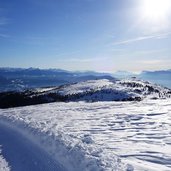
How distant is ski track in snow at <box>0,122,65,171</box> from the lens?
11148mm

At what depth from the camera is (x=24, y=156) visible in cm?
1296

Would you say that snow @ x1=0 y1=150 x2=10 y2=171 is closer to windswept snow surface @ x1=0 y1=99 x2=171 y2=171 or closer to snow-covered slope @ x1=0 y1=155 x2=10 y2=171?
snow-covered slope @ x1=0 y1=155 x2=10 y2=171

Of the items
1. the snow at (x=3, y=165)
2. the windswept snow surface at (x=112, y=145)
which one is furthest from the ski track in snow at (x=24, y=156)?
the windswept snow surface at (x=112, y=145)

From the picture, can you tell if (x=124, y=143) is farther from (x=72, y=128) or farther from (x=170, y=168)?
(x=72, y=128)


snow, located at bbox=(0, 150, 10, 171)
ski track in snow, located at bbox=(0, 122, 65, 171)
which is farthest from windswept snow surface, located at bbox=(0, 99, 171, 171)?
snow, located at bbox=(0, 150, 10, 171)

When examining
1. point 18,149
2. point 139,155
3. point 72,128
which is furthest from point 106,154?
point 72,128

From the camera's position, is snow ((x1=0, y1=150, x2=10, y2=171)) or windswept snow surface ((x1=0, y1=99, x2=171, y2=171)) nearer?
windswept snow surface ((x1=0, y1=99, x2=171, y2=171))

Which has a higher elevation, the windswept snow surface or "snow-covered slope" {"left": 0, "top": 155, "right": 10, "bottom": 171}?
the windswept snow surface

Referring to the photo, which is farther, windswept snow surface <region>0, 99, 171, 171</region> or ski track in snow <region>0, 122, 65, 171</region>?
ski track in snow <region>0, 122, 65, 171</region>

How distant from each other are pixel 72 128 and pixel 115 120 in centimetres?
421

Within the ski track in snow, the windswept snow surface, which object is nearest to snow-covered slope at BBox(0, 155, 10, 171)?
the ski track in snow

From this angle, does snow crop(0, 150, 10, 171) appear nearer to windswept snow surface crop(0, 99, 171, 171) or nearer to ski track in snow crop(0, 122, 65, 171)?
ski track in snow crop(0, 122, 65, 171)

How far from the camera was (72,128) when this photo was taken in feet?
62.1

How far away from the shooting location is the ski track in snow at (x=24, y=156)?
439 inches
